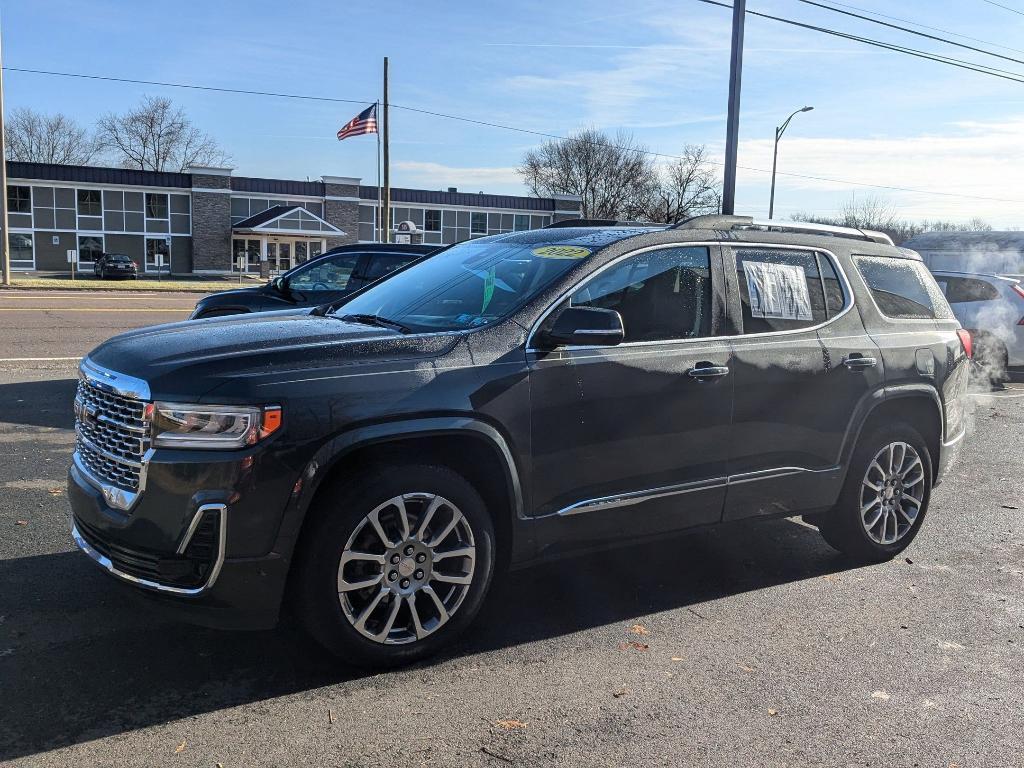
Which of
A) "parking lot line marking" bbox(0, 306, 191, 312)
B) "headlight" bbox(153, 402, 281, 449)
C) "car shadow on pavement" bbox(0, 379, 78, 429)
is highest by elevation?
"headlight" bbox(153, 402, 281, 449)

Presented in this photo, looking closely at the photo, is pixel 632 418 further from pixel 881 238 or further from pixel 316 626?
pixel 881 238

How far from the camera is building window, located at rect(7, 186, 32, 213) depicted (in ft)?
180

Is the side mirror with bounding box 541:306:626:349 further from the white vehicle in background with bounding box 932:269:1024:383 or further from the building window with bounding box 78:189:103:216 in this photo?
the building window with bounding box 78:189:103:216

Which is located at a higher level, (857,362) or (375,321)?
(375,321)

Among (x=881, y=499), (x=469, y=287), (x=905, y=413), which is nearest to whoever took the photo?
(x=469, y=287)

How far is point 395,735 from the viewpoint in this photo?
312cm

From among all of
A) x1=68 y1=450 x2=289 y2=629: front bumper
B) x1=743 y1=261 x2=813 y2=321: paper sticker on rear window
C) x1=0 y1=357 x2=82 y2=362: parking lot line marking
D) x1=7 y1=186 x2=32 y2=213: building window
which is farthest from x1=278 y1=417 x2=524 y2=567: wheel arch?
x1=7 y1=186 x2=32 y2=213: building window

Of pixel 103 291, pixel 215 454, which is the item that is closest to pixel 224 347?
pixel 215 454

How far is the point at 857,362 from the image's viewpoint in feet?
16.1

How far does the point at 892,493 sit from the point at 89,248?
61.0 metres

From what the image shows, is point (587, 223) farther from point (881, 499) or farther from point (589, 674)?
point (589, 674)

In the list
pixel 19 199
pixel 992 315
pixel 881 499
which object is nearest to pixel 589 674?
pixel 881 499

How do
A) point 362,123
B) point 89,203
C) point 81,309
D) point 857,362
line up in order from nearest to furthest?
point 857,362 < point 81,309 < point 362,123 < point 89,203

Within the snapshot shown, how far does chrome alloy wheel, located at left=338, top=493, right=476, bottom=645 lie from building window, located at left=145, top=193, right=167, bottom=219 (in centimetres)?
6108
